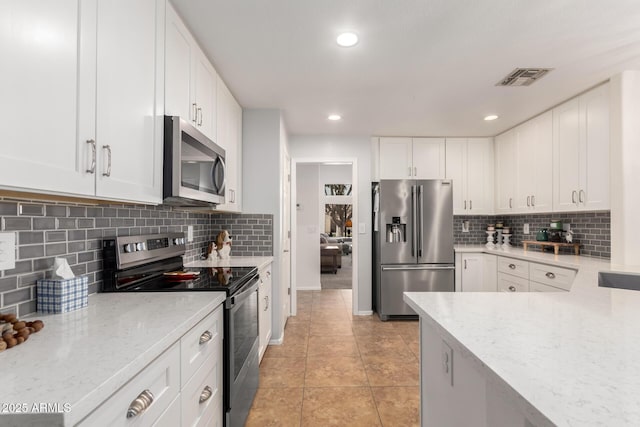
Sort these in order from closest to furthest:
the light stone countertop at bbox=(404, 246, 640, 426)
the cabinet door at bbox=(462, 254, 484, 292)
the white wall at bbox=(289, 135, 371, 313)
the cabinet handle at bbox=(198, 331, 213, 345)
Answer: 1. the light stone countertop at bbox=(404, 246, 640, 426)
2. the cabinet handle at bbox=(198, 331, 213, 345)
3. the cabinet door at bbox=(462, 254, 484, 292)
4. the white wall at bbox=(289, 135, 371, 313)

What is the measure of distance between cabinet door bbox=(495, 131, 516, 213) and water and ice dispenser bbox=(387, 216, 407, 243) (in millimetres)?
1314

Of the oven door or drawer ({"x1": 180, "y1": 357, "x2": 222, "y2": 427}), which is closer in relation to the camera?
drawer ({"x1": 180, "y1": 357, "x2": 222, "y2": 427})

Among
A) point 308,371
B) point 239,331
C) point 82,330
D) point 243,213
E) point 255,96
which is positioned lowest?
point 308,371

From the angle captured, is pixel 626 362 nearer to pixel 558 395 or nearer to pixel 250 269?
pixel 558 395

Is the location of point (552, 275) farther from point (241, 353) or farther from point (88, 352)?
point (88, 352)

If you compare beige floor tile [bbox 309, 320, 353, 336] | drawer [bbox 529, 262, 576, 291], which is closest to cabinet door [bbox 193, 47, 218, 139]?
beige floor tile [bbox 309, 320, 353, 336]

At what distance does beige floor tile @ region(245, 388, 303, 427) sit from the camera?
2070 mm

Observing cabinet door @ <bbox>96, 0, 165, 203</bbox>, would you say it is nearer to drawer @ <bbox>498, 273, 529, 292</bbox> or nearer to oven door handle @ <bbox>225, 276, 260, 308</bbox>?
oven door handle @ <bbox>225, 276, 260, 308</bbox>

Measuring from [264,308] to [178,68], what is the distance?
1.98 metres

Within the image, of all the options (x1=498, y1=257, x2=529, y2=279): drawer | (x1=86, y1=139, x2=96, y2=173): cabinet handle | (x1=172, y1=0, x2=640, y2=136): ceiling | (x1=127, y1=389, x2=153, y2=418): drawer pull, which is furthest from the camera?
(x1=498, y1=257, x2=529, y2=279): drawer

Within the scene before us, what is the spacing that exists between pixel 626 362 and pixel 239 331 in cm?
162

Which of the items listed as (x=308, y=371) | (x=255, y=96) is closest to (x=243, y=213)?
(x=255, y=96)

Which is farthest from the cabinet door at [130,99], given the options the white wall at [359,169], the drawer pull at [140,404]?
the white wall at [359,169]

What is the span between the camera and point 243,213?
3393 mm
